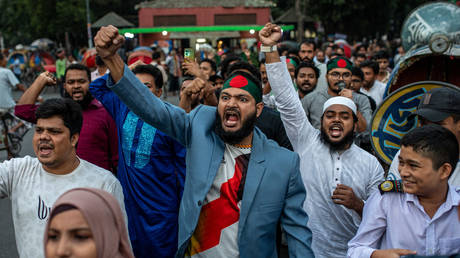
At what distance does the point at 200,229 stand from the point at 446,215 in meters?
1.27

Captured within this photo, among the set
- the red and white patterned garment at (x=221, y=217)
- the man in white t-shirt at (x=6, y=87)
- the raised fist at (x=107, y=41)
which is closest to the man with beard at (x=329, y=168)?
the red and white patterned garment at (x=221, y=217)

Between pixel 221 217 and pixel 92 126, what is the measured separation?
1.88m

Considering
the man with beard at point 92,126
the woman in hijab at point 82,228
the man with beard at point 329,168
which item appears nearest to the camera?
the woman in hijab at point 82,228

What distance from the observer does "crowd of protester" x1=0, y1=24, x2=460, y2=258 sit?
2.34 metres

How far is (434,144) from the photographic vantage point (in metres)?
2.36

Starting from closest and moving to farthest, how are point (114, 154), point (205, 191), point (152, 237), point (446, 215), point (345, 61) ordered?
point (446, 215)
point (205, 191)
point (152, 237)
point (114, 154)
point (345, 61)

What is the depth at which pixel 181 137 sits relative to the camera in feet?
9.40

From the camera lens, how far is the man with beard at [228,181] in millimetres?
2625

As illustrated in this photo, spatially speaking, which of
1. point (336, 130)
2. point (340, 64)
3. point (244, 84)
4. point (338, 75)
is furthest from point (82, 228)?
point (340, 64)

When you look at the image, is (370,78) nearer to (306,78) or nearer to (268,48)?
(306,78)

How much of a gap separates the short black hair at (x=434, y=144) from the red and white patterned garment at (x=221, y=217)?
91cm

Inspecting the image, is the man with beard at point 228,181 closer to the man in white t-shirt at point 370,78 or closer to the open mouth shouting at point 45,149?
the open mouth shouting at point 45,149

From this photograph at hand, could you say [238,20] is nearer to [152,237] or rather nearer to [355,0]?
[355,0]

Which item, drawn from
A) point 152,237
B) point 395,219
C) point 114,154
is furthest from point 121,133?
point 395,219
